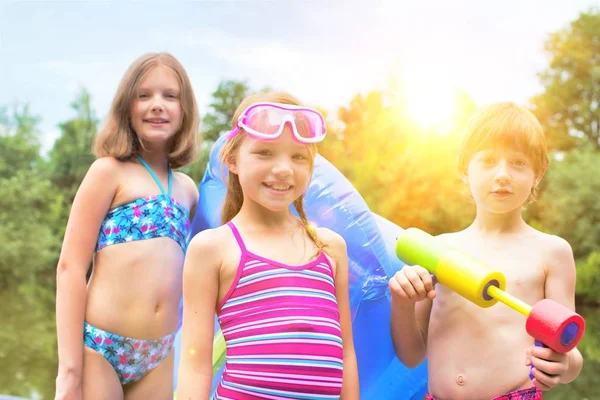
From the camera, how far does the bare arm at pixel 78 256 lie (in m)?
2.27

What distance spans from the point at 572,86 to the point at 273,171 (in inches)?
757

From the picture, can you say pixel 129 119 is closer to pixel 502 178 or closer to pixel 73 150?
pixel 502 178

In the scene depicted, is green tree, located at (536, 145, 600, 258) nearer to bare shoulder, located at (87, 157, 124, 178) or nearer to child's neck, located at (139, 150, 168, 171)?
child's neck, located at (139, 150, 168, 171)

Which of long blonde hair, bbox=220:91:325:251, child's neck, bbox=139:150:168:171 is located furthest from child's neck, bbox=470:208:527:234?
child's neck, bbox=139:150:168:171

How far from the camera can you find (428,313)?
7.09ft

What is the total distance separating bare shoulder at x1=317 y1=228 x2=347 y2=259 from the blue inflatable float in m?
0.43

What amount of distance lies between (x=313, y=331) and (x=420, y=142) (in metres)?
15.2

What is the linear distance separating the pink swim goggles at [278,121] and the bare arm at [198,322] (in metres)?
0.37

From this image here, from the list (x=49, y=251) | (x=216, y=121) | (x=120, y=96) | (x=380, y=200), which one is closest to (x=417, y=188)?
(x=380, y=200)

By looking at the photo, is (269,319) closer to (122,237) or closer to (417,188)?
(122,237)

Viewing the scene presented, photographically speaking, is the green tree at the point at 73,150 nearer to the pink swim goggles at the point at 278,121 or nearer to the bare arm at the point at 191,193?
the bare arm at the point at 191,193

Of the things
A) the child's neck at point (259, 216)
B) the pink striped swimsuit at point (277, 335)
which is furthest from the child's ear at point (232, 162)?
the pink striped swimsuit at point (277, 335)

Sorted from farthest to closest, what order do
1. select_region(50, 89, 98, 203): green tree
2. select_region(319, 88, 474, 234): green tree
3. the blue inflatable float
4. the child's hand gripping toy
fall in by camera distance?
select_region(50, 89, 98, 203): green tree < select_region(319, 88, 474, 234): green tree < the blue inflatable float < the child's hand gripping toy

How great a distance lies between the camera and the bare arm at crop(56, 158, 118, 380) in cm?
227
